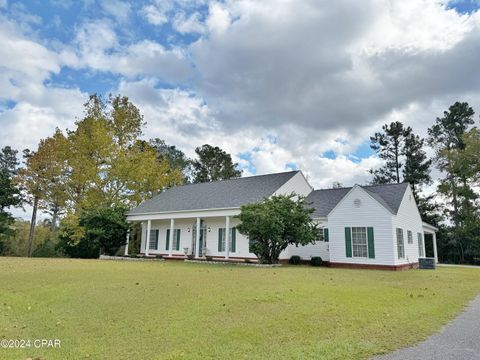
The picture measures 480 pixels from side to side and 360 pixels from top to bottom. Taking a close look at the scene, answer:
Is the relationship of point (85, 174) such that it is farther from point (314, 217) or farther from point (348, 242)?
point (348, 242)

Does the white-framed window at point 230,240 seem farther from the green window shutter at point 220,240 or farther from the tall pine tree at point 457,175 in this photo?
the tall pine tree at point 457,175

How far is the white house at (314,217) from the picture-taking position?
59.0 ft

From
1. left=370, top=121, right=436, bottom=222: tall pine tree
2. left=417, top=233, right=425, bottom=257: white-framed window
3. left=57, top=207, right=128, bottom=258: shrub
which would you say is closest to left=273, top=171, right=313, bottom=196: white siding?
left=417, top=233, right=425, bottom=257: white-framed window

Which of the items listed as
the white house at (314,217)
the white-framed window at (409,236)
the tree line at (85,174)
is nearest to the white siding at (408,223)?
the white house at (314,217)

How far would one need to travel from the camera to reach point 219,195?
24453mm

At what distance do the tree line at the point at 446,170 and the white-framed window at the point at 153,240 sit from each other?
84.7ft

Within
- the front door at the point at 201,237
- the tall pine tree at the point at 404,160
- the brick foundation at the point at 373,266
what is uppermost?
the tall pine tree at the point at 404,160

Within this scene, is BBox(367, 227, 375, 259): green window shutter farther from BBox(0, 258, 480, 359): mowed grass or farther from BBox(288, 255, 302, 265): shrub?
BBox(0, 258, 480, 359): mowed grass

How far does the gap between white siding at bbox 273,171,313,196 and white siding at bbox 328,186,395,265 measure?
171 inches

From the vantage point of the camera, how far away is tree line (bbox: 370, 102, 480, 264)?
29.3 metres

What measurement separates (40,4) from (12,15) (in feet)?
6.02

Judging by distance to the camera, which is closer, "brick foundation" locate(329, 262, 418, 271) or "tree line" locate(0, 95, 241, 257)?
"brick foundation" locate(329, 262, 418, 271)

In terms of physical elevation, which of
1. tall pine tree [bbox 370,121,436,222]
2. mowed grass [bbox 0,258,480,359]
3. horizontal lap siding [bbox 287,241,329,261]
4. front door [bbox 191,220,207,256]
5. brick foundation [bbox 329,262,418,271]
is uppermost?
tall pine tree [bbox 370,121,436,222]

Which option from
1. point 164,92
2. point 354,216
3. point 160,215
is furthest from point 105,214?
point 354,216
